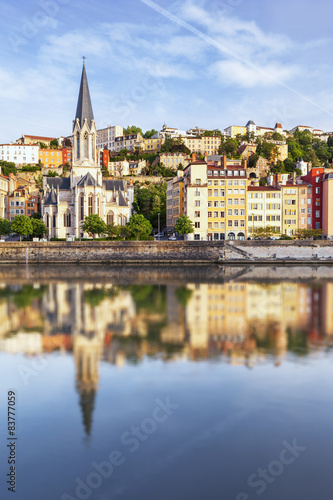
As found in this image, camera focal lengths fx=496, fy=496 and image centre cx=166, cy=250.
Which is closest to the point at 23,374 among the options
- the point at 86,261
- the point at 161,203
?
the point at 86,261

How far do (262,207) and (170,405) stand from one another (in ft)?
217

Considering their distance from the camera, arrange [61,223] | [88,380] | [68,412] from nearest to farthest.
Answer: [68,412] → [88,380] → [61,223]

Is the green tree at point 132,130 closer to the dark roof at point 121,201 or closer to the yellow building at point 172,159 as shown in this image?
the yellow building at point 172,159

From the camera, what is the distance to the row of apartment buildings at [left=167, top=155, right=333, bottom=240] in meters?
74.6

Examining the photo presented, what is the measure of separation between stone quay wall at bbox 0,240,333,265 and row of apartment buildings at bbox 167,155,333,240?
9823 mm

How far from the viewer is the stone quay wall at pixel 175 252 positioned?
6381 centimetres

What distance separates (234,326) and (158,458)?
13.0 metres

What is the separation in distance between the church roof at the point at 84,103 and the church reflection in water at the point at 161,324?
2206 inches

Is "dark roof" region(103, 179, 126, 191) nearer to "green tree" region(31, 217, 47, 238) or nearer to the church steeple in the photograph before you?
the church steeple

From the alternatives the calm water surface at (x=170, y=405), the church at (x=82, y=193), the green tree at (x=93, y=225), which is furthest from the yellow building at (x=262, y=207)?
the calm water surface at (x=170, y=405)

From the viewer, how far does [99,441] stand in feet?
34.5

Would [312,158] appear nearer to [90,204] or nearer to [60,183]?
[60,183]

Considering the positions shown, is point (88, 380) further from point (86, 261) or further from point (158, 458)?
point (86, 261)

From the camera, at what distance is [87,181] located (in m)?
83.8
